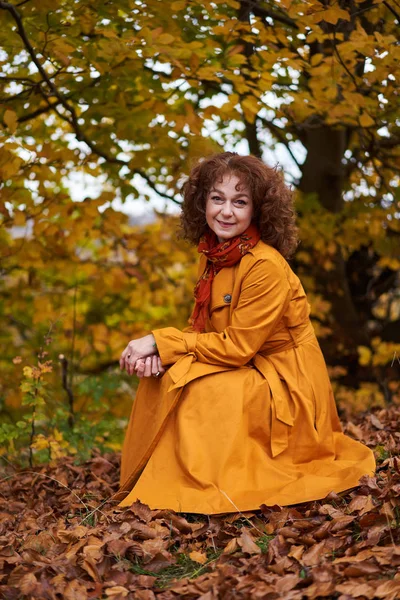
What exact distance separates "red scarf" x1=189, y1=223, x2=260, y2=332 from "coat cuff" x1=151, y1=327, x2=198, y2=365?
23cm

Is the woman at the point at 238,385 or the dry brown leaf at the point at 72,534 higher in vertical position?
the woman at the point at 238,385

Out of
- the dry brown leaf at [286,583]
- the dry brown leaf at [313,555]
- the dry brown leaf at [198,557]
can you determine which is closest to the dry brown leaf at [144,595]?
the dry brown leaf at [198,557]

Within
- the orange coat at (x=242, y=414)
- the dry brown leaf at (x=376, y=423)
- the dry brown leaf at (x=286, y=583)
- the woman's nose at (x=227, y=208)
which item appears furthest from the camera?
the dry brown leaf at (x=376, y=423)

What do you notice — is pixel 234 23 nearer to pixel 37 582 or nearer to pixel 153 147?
pixel 153 147

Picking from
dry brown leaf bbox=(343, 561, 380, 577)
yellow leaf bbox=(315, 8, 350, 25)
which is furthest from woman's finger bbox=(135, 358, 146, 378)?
yellow leaf bbox=(315, 8, 350, 25)

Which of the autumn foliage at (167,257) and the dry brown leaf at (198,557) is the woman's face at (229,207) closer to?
the autumn foliage at (167,257)

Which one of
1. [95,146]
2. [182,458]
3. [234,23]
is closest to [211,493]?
[182,458]

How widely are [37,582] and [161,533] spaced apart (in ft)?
1.80

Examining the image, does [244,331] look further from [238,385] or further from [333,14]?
[333,14]

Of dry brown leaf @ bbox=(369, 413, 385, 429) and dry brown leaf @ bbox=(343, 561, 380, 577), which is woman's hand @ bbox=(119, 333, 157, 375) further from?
dry brown leaf @ bbox=(369, 413, 385, 429)

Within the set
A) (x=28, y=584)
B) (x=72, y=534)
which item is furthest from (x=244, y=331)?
(x=28, y=584)

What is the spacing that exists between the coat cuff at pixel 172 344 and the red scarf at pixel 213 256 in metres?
0.23

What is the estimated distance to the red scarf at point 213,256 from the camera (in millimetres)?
3219

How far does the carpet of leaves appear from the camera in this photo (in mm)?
2143
